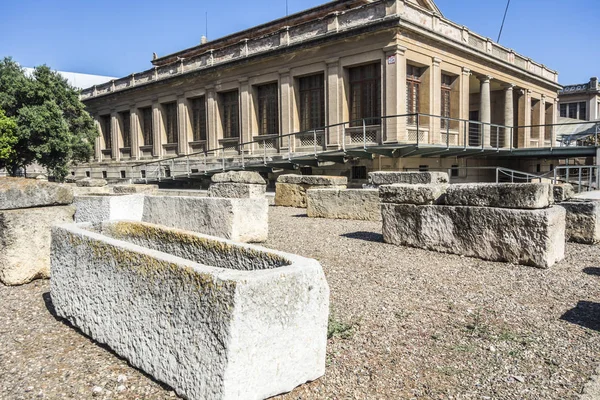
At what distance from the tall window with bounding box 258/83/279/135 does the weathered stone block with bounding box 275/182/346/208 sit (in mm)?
8315

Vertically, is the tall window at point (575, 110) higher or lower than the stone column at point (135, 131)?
higher

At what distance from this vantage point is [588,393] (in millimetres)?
2564

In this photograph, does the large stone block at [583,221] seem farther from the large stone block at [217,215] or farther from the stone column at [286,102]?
the stone column at [286,102]

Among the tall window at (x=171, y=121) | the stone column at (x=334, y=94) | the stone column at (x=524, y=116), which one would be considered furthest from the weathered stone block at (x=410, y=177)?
the tall window at (x=171, y=121)

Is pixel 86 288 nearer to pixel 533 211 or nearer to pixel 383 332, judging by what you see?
pixel 383 332

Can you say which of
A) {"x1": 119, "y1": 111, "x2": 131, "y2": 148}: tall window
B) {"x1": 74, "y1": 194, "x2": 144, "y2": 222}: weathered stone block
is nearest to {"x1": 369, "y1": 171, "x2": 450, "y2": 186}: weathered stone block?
{"x1": 74, "y1": 194, "x2": 144, "y2": 222}: weathered stone block

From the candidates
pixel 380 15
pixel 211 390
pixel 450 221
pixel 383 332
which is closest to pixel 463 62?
pixel 380 15

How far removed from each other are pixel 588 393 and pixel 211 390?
7.17 feet

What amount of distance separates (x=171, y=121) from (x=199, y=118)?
2.67 m

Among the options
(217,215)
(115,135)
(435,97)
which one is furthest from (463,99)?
(115,135)

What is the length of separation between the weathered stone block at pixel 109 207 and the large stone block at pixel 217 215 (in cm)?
40

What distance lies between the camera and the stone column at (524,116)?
80.9ft

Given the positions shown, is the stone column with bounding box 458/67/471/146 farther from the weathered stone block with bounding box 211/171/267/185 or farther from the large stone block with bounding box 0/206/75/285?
the large stone block with bounding box 0/206/75/285

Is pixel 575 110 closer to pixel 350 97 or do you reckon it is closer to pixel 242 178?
pixel 350 97
